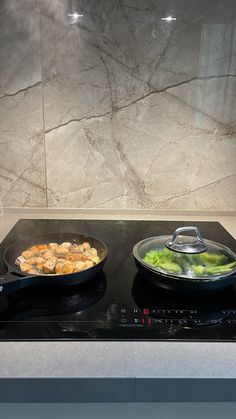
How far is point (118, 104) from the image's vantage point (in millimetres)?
1162

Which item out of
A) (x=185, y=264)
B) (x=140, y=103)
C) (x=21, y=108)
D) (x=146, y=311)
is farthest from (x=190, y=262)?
(x=21, y=108)

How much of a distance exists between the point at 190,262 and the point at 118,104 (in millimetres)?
631

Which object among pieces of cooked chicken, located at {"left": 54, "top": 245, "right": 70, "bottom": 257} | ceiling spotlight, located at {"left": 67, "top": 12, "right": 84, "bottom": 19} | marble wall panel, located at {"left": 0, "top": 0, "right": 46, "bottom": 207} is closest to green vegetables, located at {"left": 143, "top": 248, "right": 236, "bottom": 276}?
pieces of cooked chicken, located at {"left": 54, "top": 245, "right": 70, "bottom": 257}

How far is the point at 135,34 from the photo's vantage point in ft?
3.60

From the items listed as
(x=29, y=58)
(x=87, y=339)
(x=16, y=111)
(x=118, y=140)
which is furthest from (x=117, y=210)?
(x=87, y=339)

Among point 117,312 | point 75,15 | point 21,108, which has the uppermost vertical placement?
point 75,15

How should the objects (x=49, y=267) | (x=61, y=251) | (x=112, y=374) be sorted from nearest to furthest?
(x=112, y=374), (x=49, y=267), (x=61, y=251)

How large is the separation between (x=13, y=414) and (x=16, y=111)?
90 centimetres

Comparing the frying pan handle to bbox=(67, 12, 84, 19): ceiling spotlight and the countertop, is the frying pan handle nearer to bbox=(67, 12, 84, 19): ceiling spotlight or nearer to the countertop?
the countertop

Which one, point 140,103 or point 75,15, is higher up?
point 75,15

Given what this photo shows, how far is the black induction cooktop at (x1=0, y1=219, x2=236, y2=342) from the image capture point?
2.03 ft

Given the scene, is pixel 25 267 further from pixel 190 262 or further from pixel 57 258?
pixel 190 262

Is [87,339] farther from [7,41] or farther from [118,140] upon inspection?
[7,41]

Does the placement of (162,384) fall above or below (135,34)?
below
